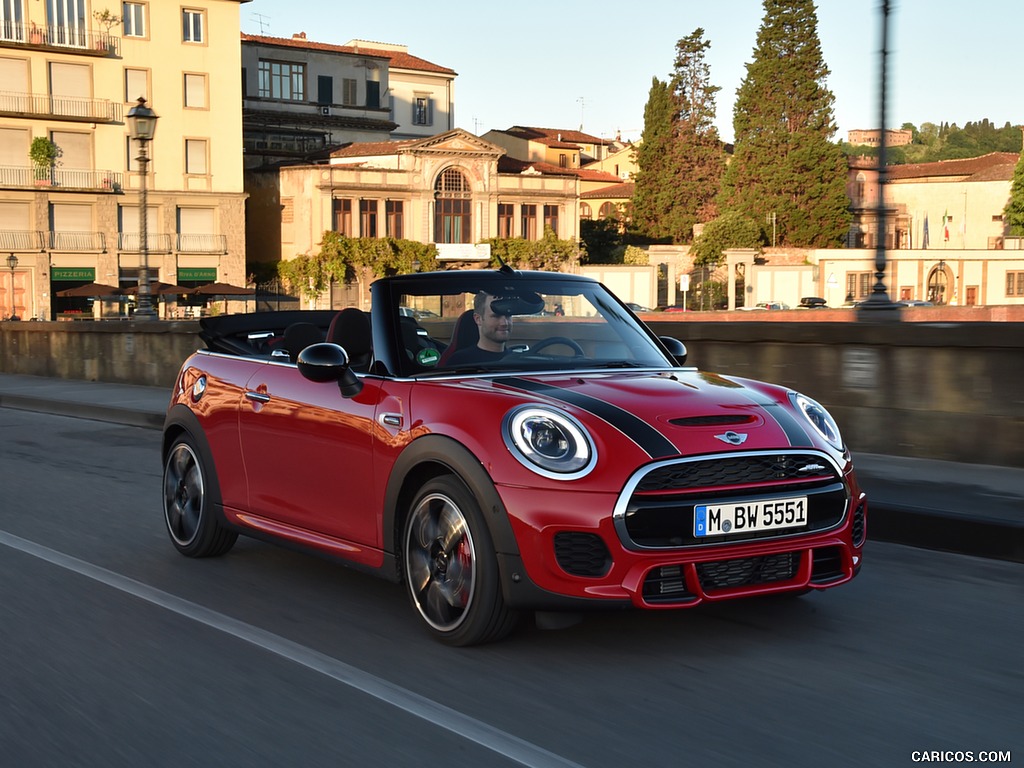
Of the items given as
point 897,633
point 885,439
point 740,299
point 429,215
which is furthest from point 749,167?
point 897,633

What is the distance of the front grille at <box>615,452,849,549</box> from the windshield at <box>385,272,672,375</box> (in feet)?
3.76

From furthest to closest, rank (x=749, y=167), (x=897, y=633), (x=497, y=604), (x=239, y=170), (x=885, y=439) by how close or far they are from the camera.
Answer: (x=749, y=167) < (x=239, y=170) < (x=885, y=439) < (x=897, y=633) < (x=497, y=604)

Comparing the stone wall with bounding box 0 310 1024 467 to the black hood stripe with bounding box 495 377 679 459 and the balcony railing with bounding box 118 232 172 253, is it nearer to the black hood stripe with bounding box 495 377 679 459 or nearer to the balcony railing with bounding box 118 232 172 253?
the black hood stripe with bounding box 495 377 679 459

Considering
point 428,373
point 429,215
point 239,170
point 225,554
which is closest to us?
point 428,373

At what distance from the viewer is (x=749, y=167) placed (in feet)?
281

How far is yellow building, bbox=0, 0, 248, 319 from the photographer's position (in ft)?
204

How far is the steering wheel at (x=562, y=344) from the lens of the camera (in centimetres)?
575

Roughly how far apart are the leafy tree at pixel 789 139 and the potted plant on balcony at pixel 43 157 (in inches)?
1704

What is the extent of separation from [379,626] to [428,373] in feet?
3.50

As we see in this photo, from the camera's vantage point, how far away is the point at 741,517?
4.60 metres

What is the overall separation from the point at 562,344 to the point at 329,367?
1.04m

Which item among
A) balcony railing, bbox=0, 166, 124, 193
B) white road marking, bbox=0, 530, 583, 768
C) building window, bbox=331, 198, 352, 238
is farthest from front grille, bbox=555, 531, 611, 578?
building window, bbox=331, 198, 352, 238

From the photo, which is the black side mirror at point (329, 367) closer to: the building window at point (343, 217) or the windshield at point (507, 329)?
the windshield at point (507, 329)

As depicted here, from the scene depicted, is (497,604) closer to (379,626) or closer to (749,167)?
(379,626)
